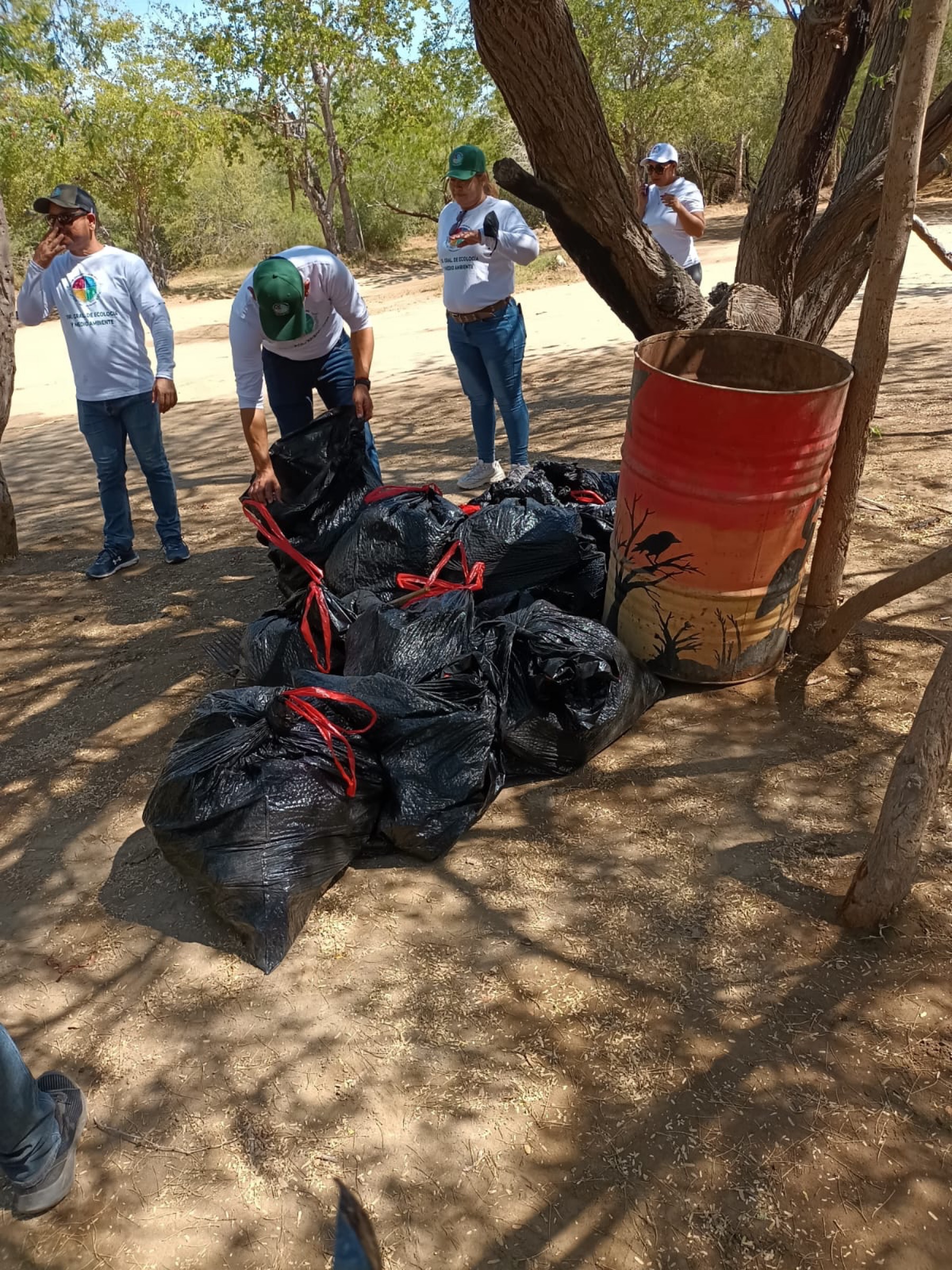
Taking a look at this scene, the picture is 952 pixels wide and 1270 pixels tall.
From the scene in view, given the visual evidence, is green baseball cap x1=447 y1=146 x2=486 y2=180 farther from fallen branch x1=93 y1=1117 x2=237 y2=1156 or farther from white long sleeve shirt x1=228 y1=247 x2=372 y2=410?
fallen branch x1=93 y1=1117 x2=237 y2=1156

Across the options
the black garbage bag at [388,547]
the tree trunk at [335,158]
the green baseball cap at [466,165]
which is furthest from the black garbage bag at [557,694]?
the tree trunk at [335,158]

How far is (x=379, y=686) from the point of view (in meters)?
2.62

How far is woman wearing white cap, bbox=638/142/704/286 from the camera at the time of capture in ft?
17.6

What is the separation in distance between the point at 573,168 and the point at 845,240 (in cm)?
121

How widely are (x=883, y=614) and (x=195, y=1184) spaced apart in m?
2.89

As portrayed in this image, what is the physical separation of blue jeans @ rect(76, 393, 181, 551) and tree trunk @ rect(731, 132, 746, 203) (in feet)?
76.9

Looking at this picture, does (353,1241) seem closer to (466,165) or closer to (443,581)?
(443,581)

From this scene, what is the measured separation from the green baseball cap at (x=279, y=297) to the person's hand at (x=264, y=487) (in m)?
0.53

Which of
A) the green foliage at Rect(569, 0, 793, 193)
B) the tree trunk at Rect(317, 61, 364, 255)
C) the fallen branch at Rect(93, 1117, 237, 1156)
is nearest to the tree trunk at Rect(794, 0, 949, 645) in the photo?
the fallen branch at Rect(93, 1117, 237, 1156)

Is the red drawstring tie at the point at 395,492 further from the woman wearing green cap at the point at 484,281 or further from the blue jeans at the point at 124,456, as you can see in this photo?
the blue jeans at the point at 124,456

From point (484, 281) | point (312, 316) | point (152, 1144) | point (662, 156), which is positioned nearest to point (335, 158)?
point (662, 156)

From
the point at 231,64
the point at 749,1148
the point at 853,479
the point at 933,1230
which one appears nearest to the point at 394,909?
the point at 749,1148

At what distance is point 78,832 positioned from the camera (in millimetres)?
2738

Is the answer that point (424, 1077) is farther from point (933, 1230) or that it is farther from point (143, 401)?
point (143, 401)
